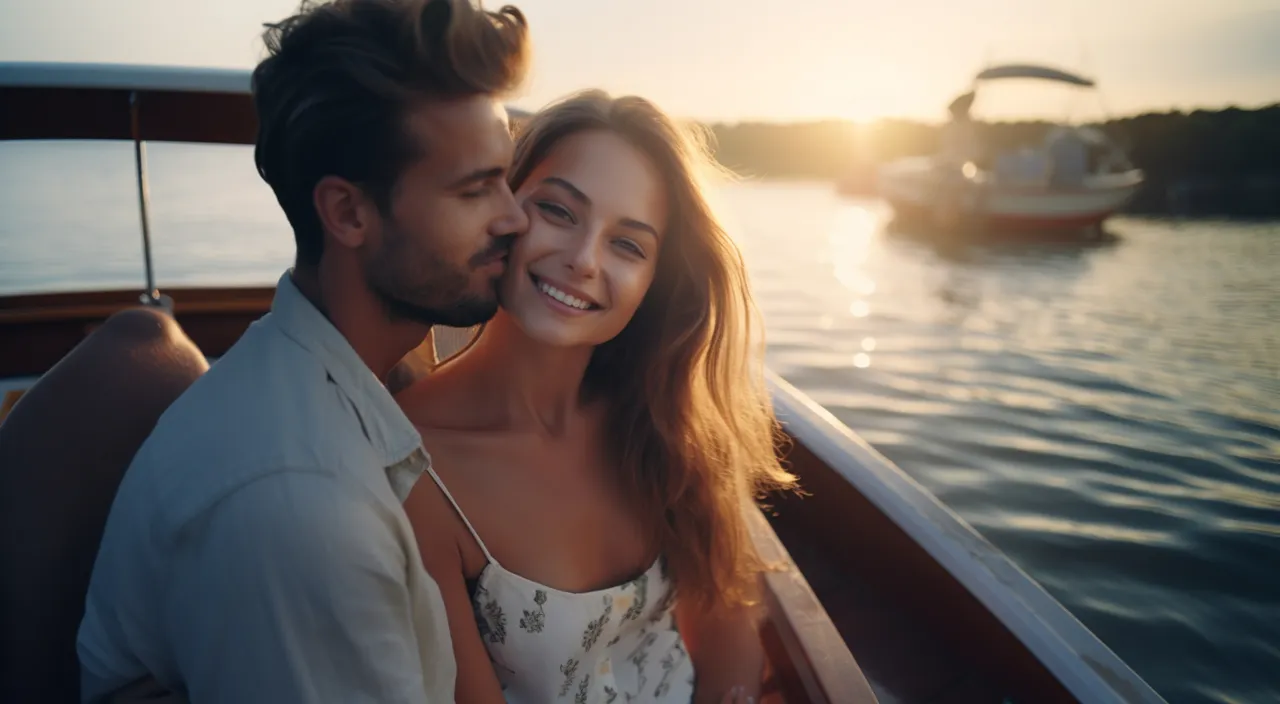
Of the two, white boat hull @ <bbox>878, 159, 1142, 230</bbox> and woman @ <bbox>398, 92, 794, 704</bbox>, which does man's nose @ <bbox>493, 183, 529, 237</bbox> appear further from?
white boat hull @ <bbox>878, 159, 1142, 230</bbox>

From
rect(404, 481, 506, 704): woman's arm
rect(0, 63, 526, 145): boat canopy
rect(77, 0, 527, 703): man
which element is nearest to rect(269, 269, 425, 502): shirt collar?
rect(77, 0, 527, 703): man

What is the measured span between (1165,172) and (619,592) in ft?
132

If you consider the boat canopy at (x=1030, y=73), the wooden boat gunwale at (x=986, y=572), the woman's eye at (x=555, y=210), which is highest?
the boat canopy at (x=1030, y=73)

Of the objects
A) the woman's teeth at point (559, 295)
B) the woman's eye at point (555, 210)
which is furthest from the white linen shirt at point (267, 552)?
the woman's eye at point (555, 210)

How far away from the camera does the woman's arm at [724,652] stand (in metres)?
1.98

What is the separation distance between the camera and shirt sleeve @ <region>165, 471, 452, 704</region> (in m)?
0.93

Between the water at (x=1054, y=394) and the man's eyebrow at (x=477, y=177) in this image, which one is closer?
the man's eyebrow at (x=477, y=177)

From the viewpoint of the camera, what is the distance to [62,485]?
1357 millimetres

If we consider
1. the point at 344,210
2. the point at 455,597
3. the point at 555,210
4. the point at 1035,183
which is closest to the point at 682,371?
the point at 555,210

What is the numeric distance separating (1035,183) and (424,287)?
26641 mm

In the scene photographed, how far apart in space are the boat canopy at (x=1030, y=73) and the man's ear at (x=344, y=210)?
26.6 m

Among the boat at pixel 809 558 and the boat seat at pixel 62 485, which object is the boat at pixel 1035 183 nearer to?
the boat at pixel 809 558

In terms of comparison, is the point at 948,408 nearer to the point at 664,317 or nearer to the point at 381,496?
A: the point at 664,317

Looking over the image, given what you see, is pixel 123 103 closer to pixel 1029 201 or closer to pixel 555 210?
pixel 555 210
